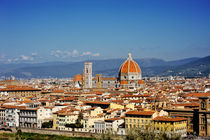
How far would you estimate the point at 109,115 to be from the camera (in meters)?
53.8

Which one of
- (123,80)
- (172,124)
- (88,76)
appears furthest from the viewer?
(88,76)

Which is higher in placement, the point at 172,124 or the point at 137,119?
the point at 137,119

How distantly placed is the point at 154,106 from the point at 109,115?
9.80m

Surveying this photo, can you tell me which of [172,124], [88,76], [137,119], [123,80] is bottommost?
[172,124]

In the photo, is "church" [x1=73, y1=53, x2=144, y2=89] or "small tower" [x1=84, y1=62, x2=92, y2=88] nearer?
"church" [x1=73, y1=53, x2=144, y2=89]

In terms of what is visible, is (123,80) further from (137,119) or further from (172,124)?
(172,124)

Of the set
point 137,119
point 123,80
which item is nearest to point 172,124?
point 137,119

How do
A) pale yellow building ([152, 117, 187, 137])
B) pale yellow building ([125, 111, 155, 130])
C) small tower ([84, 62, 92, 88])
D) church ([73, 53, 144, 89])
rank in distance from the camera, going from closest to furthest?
1. pale yellow building ([152, 117, 187, 137])
2. pale yellow building ([125, 111, 155, 130])
3. church ([73, 53, 144, 89])
4. small tower ([84, 62, 92, 88])

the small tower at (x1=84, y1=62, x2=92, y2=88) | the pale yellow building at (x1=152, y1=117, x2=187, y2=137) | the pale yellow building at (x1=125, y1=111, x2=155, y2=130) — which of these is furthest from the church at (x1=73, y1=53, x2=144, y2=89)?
the pale yellow building at (x1=152, y1=117, x2=187, y2=137)

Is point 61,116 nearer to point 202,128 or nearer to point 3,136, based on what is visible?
point 3,136

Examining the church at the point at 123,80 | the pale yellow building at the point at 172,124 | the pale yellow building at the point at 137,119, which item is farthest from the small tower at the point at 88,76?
the pale yellow building at the point at 172,124

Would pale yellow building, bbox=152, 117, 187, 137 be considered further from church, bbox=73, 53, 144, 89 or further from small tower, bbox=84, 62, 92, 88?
small tower, bbox=84, 62, 92, 88

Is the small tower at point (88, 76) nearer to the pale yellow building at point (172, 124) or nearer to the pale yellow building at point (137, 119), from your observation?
the pale yellow building at point (137, 119)

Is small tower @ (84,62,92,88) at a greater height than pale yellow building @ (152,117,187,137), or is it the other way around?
small tower @ (84,62,92,88)
